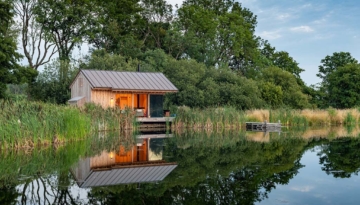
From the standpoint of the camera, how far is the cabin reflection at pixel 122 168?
8.94m

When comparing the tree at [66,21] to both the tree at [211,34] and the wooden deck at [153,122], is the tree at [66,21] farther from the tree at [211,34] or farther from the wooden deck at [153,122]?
the wooden deck at [153,122]

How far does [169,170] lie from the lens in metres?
10.1

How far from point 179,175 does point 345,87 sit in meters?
39.7

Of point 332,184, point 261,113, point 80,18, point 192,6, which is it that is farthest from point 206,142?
point 192,6

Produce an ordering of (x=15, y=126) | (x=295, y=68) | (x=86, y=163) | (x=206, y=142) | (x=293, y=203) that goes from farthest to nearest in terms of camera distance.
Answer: (x=295, y=68), (x=206, y=142), (x=15, y=126), (x=86, y=163), (x=293, y=203)

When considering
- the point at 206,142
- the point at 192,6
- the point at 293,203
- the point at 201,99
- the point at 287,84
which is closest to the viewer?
the point at 293,203

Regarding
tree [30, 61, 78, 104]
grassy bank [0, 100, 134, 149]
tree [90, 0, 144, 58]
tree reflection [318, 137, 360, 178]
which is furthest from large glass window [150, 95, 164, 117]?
tree reflection [318, 137, 360, 178]

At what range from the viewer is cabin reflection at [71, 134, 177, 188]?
29.3 feet

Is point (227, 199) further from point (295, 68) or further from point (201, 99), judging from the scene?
point (295, 68)

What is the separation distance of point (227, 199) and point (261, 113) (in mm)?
22228

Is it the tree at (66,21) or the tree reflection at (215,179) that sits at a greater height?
the tree at (66,21)

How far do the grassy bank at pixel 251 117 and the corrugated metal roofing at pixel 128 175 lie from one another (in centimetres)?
1415

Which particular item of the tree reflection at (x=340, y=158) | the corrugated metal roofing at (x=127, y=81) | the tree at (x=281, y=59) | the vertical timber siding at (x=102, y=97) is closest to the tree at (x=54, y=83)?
the corrugated metal roofing at (x=127, y=81)

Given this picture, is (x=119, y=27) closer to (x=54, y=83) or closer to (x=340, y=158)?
(x=54, y=83)
